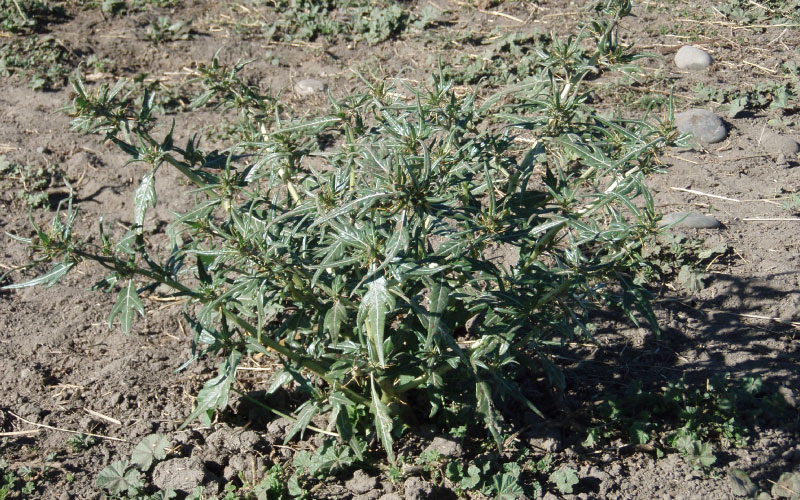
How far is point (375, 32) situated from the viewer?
6.72 metres

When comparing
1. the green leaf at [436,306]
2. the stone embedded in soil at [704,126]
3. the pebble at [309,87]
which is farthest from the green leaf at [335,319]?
the pebble at [309,87]

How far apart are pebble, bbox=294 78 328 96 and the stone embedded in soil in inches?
115

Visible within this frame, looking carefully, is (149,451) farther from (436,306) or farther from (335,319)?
(436,306)

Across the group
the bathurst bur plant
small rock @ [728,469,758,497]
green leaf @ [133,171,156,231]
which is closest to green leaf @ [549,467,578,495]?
the bathurst bur plant

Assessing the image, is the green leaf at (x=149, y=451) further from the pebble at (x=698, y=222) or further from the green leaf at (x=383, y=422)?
the pebble at (x=698, y=222)

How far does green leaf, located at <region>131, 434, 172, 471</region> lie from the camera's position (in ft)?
11.1

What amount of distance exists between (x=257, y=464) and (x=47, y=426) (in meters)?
1.11

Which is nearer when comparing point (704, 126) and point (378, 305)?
point (378, 305)

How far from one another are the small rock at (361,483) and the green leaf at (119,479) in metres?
0.96

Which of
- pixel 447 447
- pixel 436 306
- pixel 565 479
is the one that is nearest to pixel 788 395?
pixel 565 479

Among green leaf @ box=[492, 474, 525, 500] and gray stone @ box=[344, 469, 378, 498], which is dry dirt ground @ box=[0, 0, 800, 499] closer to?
gray stone @ box=[344, 469, 378, 498]

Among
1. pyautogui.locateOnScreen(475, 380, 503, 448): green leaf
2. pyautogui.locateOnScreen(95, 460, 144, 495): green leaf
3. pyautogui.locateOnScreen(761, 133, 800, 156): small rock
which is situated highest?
pyautogui.locateOnScreen(475, 380, 503, 448): green leaf

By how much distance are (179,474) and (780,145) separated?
463 centimetres

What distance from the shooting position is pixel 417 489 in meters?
3.16
